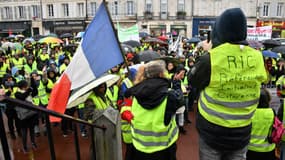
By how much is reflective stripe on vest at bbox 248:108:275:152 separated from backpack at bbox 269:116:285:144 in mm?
50

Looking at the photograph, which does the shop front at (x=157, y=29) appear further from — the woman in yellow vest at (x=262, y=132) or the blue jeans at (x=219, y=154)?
the blue jeans at (x=219, y=154)

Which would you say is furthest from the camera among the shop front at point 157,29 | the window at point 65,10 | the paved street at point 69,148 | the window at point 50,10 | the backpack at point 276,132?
the window at point 50,10

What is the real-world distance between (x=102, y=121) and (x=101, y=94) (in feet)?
4.79

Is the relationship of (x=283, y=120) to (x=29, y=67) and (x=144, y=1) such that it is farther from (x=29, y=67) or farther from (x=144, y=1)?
(x=144, y=1)

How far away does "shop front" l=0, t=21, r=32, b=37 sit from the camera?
39781mm

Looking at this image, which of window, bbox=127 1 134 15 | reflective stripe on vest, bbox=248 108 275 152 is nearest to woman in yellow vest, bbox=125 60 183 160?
reflective stripe on vest, bbox=248 108 275 152

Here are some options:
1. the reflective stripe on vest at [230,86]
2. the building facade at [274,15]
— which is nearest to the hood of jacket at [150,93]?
the reflective stripe on vest at [230,86]

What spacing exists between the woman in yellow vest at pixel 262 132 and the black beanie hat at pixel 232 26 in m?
1.30

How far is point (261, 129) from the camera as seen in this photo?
3365 millimetres

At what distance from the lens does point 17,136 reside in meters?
6.56

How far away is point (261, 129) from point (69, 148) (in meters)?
4.07

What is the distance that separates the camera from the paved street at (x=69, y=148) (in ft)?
17.9

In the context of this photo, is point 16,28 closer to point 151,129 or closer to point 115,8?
point 115,8

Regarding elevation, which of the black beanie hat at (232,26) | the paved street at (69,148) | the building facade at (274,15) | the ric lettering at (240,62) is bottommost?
the paved street at (69,148)
